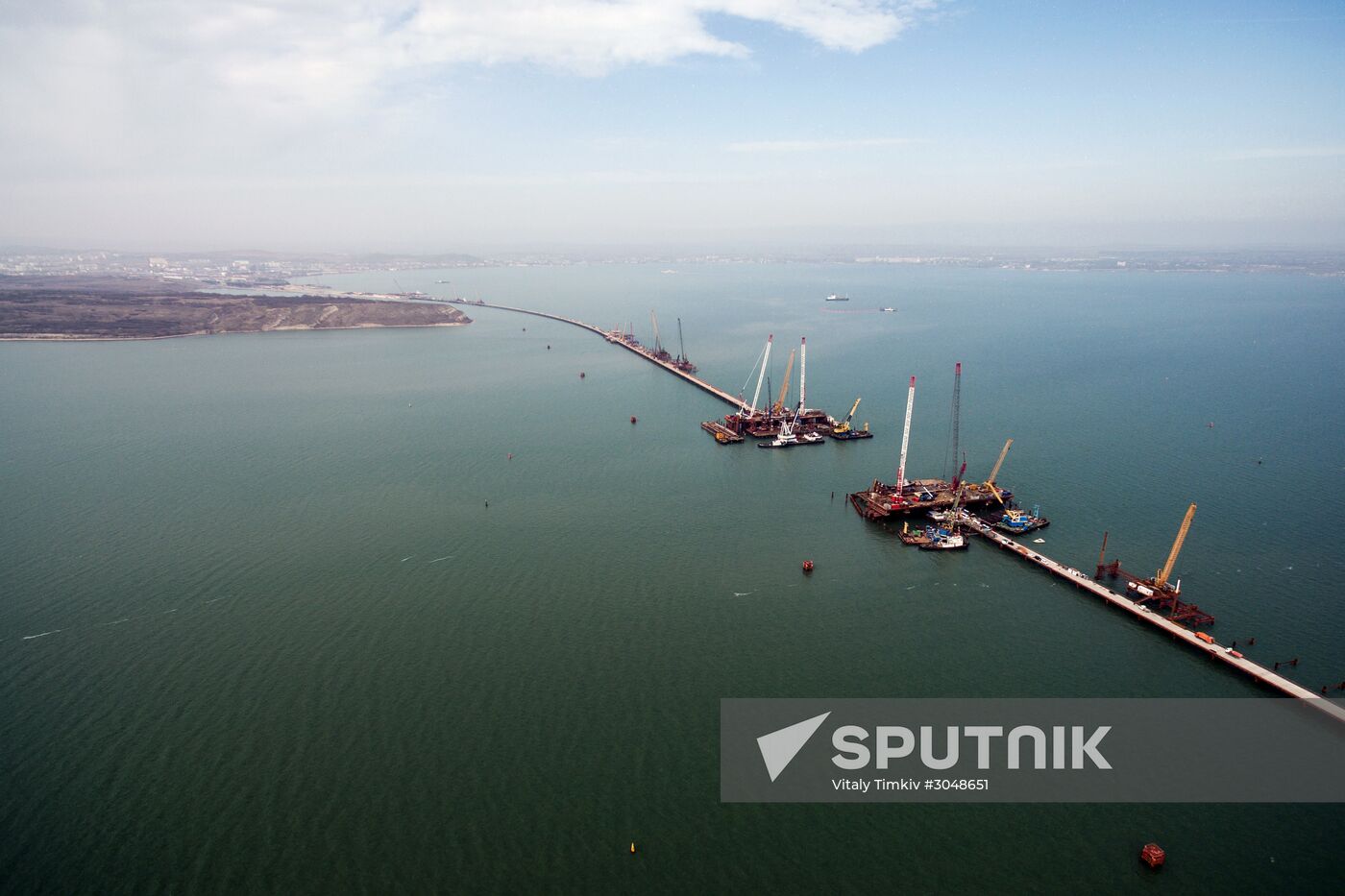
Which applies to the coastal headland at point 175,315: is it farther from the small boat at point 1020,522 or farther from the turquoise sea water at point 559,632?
the small boat at point 1020,522

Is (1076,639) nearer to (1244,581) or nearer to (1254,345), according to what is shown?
(1244,581)

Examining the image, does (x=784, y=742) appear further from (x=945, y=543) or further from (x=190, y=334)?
(x=190, y=334)

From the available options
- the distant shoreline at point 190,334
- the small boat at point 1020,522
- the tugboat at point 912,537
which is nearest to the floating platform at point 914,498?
the tugboat at point 912,537

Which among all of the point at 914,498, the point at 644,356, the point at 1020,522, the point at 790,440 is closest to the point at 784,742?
the point at 914,498

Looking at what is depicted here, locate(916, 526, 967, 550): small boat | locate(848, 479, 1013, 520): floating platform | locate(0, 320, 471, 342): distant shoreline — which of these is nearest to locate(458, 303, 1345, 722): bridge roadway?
locate(848, 479, 1013, 520): floating platform

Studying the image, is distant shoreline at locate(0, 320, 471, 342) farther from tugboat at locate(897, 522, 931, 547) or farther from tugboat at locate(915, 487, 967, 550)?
tugboat at locate(915, 487, 967, 550)

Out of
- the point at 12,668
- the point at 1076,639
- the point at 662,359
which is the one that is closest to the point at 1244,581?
the point at 1076,639
